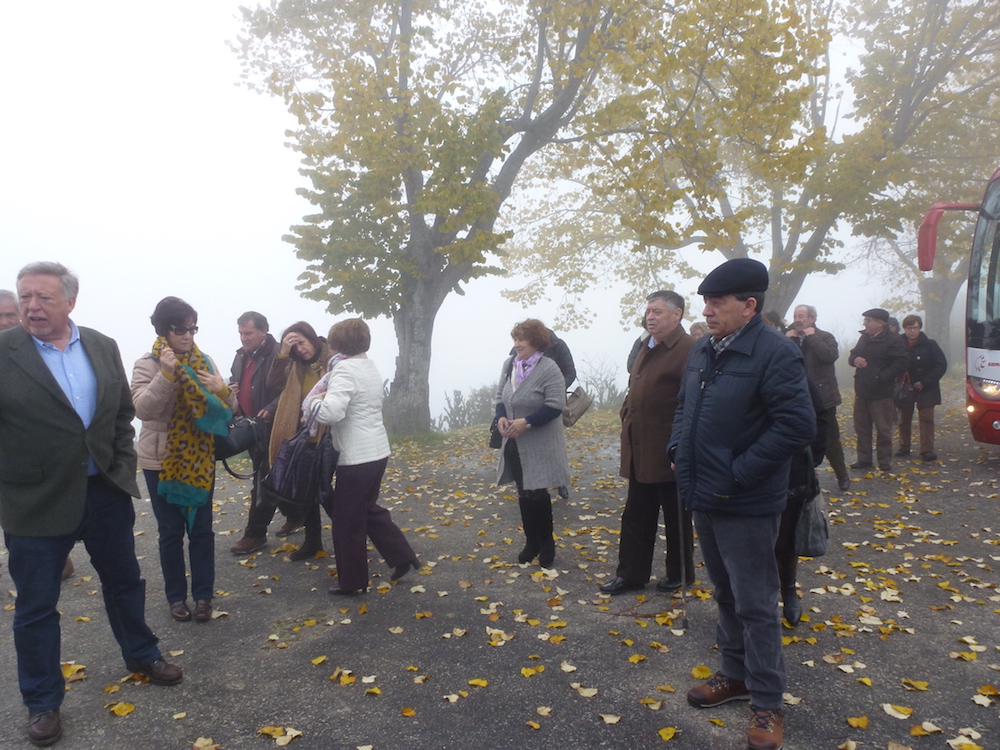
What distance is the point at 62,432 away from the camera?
354 centimetres

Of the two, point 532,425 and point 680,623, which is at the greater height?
point 532,425

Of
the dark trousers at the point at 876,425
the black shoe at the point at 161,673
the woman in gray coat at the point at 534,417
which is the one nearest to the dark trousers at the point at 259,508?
the woman in gray coat at the point at 534,417

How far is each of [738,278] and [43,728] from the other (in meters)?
3.93

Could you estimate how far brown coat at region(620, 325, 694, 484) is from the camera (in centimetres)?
482

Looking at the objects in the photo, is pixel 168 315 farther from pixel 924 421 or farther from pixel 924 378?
pixel 924 421

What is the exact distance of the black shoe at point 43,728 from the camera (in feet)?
11.2

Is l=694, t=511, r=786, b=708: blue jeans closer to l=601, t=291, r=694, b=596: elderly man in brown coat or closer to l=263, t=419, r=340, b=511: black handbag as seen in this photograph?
l=601, t=291, r=694, b=596: elderly man in brown coat

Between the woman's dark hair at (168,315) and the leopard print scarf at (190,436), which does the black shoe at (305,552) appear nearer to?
the leopard print scarf at (190,436)

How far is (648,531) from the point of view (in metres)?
5.17

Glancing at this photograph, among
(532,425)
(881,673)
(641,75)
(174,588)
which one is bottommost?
(881,673)

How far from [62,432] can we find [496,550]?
4011 mm

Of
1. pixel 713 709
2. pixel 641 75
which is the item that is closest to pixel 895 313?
pixel 641 75

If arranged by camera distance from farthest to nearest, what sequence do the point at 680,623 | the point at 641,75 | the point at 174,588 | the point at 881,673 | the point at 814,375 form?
the point at 641,75, the point at 814,375, the point at 174,588, the point at 680,623, the point at 881,673

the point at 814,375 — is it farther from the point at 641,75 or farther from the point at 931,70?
the point at 931,70
